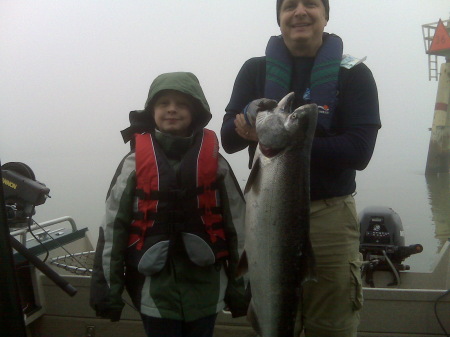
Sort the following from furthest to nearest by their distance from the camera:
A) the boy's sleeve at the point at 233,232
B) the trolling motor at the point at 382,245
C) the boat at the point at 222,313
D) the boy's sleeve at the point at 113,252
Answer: the trolling motor at the point at 382,245, the boat at the point at 222,313, the boy's sleeve at the point at 233,232, the boy's sleeve at the point at 113,252

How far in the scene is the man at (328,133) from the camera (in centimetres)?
260

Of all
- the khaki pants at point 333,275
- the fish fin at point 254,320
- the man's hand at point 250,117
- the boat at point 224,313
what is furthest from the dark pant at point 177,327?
the man's hand at point 250,117

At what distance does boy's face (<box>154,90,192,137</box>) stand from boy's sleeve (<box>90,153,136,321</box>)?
0.39 metres

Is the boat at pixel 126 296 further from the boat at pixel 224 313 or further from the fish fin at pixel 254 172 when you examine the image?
the fish fin at pixel 254 172

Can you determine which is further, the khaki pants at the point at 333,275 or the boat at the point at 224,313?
the boat at the point at 224,313

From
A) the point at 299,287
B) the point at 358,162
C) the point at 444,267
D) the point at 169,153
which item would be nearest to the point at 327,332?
the point at 299,287

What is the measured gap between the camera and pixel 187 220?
269 cm

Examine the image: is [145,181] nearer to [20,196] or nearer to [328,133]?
[328,133]

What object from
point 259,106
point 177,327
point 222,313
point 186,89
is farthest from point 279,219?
point 222,313

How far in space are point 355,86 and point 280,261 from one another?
1.14 metres

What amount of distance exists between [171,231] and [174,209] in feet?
0.43

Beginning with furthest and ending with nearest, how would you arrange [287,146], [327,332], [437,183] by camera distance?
[437,183], [327,332], [287,146]

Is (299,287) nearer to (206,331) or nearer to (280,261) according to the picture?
(280,261)

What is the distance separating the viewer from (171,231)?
8.70ft
